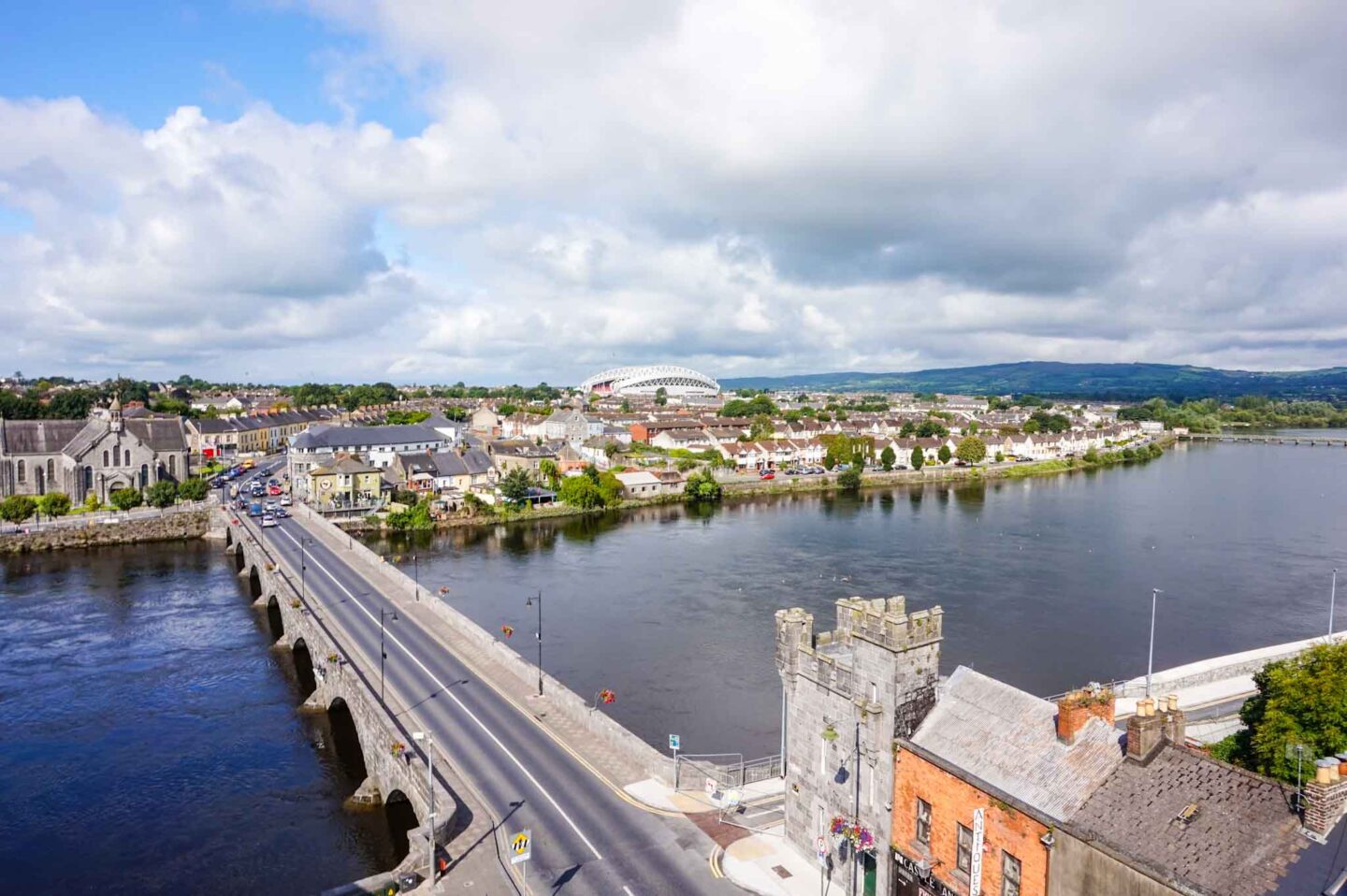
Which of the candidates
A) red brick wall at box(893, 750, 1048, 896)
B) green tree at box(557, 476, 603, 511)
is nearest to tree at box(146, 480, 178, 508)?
green tree at box(557, 476, 603, 511)

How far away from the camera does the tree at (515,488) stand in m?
81.2

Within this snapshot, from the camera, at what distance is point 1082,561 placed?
60.0m

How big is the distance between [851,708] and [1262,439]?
683 ft

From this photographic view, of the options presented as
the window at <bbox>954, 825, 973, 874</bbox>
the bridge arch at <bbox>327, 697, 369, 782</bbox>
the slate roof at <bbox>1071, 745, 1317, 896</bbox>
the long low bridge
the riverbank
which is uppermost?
the slate roof at <bbox>1071, 745, 1317, 896</bbox>

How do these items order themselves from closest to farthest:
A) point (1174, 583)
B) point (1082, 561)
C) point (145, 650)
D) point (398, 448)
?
point (145, 650), point (1174, 583), point (1082, 561), point (398, 448)

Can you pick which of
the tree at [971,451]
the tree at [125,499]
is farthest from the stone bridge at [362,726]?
the tree at [971,451]

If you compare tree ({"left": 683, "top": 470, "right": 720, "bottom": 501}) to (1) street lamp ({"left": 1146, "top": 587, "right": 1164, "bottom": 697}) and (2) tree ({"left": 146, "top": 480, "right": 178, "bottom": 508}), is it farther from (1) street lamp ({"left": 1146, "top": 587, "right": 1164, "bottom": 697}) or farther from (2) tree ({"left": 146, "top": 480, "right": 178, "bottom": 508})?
(2) tree ({"left": 146, "top": 480, "right": 178, "bottom": 508})

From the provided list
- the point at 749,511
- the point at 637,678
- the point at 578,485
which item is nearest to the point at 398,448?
the point at 578,485

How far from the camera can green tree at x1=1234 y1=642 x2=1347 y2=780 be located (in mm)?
20344

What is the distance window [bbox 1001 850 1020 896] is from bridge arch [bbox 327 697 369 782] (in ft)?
66.3

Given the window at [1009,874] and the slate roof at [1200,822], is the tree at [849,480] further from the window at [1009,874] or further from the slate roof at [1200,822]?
the slate roof at [1200,822]

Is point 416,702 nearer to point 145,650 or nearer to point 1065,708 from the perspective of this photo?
Answer: point 1065,708

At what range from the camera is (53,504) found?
233ft

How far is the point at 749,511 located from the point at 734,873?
67842mm
